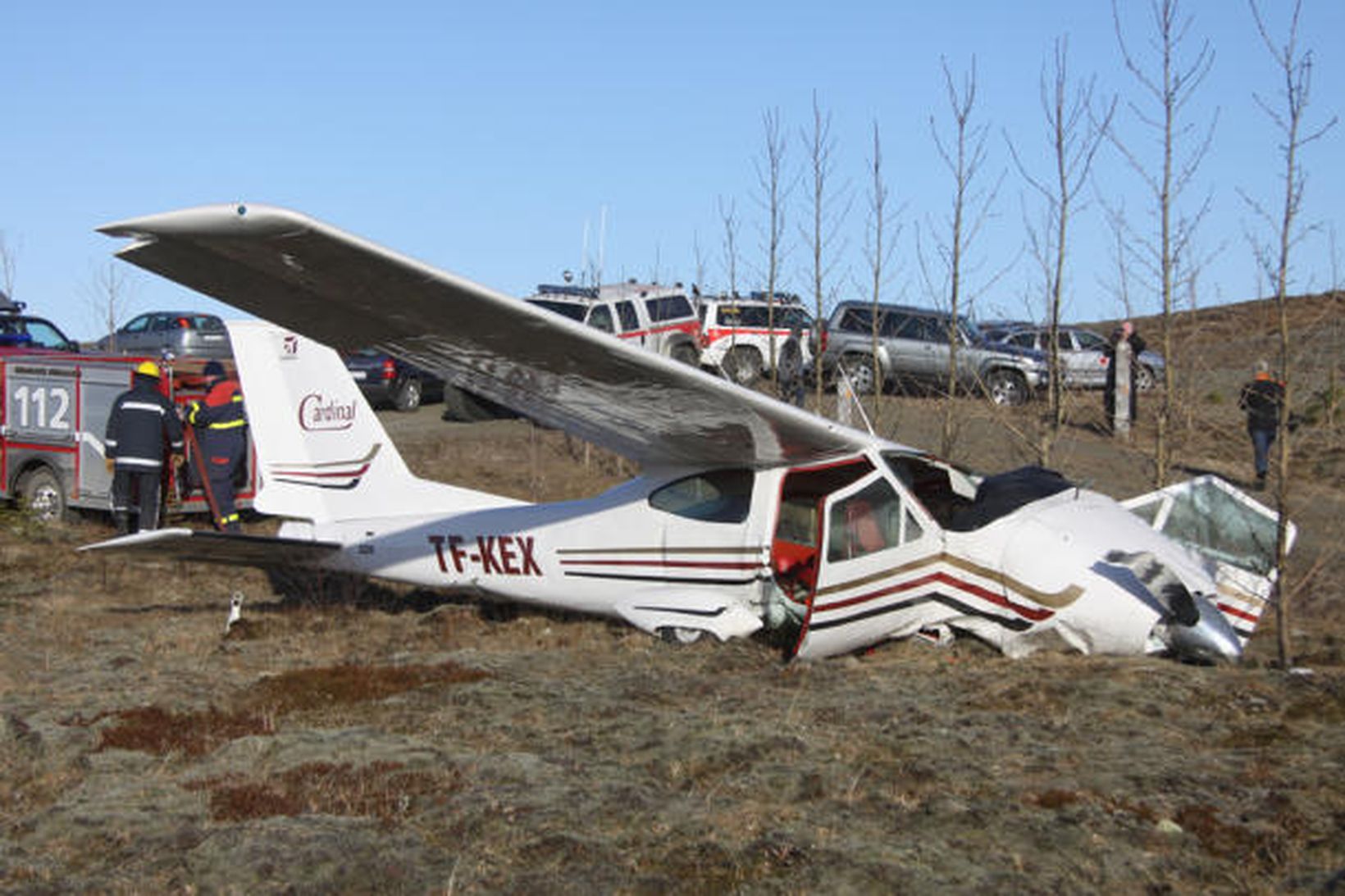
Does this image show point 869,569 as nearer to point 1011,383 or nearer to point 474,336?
point 474,336

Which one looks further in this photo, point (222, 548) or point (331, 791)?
point (222, 548)

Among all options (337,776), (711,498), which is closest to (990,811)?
(337,776)

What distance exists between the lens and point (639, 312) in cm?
2534

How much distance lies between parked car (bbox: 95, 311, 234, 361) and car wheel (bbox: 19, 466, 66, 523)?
540 inches

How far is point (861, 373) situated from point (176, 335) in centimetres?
1586

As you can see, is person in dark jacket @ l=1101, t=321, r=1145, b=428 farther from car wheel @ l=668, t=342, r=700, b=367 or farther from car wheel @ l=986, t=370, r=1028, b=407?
car wheel @ l=668, t=342, r=700, b=367

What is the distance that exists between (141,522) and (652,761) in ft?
30.8

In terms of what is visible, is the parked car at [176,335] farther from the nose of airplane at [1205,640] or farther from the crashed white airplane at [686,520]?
the nose of airplane at [1205,640]

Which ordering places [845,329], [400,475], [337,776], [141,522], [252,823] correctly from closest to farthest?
1. [252,823]
2. [337,776]
3. [400,475]
4. [141,522]
5. [845,329]

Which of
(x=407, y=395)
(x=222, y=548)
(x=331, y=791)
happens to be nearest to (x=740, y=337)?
(x=407, y=395)

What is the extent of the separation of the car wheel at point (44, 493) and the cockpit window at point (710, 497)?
9.56 meters

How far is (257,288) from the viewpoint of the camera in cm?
680

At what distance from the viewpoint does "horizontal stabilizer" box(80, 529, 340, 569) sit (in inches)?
345

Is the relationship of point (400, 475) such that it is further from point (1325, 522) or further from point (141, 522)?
point (1325, 522)
